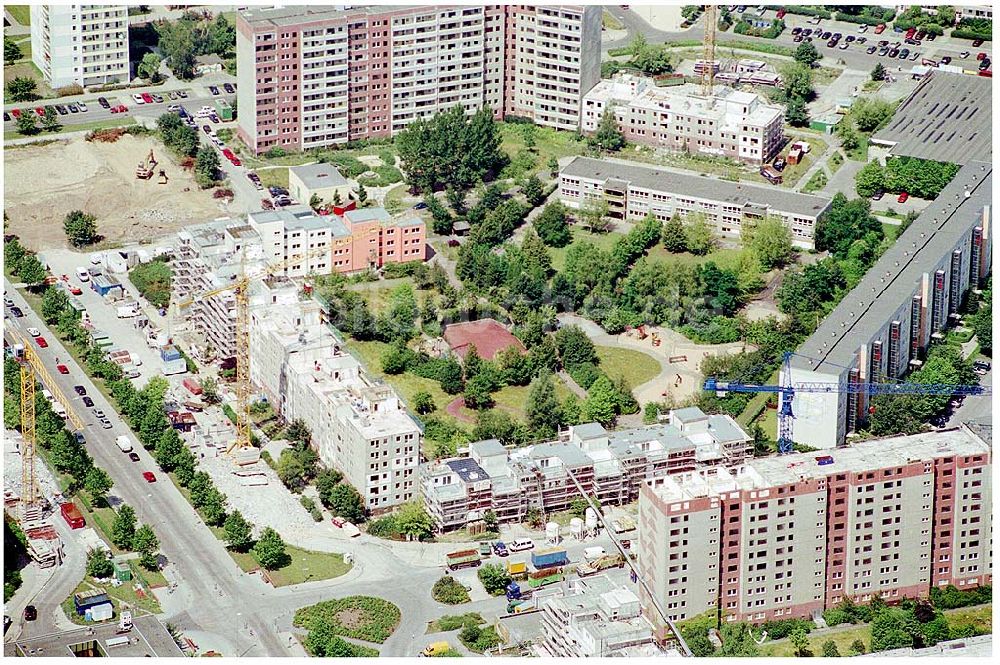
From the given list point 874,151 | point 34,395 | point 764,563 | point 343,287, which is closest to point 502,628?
A: point 764,563

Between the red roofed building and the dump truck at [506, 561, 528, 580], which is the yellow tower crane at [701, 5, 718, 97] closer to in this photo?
the red roofed building

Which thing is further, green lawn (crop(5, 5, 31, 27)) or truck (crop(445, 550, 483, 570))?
green lawn (crop(5, 5, 31, 27))

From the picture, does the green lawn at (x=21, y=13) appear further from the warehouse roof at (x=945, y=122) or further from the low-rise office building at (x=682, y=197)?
the warehouse roof at (x=945, y=122)

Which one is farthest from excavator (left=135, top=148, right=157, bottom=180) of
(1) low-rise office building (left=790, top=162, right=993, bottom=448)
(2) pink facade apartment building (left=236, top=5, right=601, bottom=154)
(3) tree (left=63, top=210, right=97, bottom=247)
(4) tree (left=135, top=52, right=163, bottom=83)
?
(1) low-rise office building (left=790, top=162, right=993, bottom=448)

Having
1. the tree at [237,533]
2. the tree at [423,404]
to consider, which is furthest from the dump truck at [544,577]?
the tree at [423,404]

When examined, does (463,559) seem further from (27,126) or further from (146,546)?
(27,126)

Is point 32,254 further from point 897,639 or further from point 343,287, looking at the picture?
point 897,639
